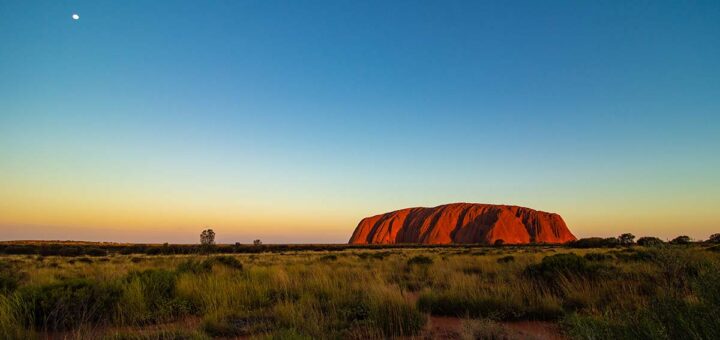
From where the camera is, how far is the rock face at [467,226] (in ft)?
325

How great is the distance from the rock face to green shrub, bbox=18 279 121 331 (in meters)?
93.5

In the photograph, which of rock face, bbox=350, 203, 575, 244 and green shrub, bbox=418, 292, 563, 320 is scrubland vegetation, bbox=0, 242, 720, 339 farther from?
rock face, bbox=350, 203, 575, 244

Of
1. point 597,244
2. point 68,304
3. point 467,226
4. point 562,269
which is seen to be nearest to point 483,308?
point 562,269

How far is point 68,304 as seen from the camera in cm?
654

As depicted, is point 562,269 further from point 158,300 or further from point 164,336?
point 158,300

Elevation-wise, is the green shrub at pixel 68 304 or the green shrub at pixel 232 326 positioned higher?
the green shrub at pixel 68 304

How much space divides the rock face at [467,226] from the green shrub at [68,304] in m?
93.5

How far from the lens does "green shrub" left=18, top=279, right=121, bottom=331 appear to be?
6297 millimetres

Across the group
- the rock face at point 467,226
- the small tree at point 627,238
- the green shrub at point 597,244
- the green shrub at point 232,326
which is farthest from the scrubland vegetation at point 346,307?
the rock face at point 467,226

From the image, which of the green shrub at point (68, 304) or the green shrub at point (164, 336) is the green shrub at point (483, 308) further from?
the green shrub at point (68, 304)

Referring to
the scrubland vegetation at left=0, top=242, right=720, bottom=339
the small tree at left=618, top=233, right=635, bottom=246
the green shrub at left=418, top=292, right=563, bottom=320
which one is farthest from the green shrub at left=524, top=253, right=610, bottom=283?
the small tree at left=618, top=233, right=635, bottom=246

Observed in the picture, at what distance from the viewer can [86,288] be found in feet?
23.7

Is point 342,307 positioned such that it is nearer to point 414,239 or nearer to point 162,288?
point 162,288


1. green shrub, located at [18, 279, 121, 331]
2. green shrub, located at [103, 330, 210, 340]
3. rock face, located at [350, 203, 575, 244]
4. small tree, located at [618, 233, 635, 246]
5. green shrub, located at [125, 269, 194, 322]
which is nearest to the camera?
green shrub, located at [103, 330, 210, 340]
